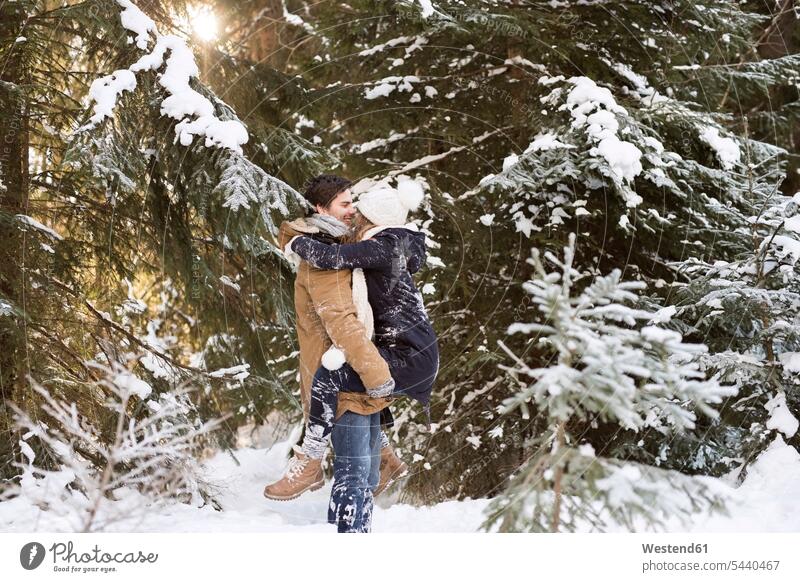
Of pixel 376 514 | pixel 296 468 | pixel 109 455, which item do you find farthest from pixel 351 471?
pixel 376 514

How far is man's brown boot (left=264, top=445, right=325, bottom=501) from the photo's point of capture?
279 centimetres

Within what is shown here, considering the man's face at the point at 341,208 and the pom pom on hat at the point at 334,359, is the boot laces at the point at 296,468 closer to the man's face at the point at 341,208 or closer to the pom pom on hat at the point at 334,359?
the pom pom on hat at the point at 334,359

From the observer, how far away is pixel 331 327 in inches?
108

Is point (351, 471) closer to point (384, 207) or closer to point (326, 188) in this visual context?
point (384, 207)

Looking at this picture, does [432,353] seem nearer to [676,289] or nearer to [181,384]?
[181,384]

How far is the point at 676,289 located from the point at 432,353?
7.13ft

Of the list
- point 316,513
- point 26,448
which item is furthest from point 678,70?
point 26,448

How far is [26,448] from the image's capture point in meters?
3.35

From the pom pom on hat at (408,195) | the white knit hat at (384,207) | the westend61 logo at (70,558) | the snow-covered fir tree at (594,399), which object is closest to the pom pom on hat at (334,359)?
the white knit hat at (384,207)

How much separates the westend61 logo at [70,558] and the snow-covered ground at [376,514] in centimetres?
8

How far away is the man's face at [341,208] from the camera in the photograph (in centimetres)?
296

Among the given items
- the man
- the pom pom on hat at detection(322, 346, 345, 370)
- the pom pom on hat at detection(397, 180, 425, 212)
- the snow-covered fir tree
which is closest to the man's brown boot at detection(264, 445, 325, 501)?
the man

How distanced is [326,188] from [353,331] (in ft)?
2.09

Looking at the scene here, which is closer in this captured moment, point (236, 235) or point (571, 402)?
point (571, 402)
